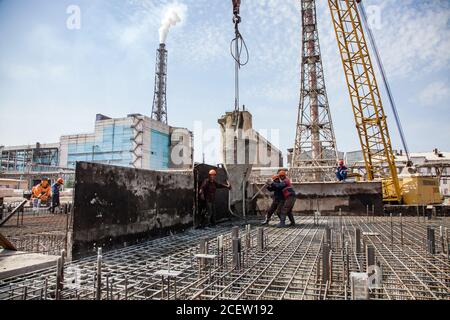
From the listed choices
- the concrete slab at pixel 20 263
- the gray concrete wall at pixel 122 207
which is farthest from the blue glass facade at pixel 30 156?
the concrete slab at pixel 20 263

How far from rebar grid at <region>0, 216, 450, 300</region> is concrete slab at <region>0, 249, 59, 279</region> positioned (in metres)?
0.11

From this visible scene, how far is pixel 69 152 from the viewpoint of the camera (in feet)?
114

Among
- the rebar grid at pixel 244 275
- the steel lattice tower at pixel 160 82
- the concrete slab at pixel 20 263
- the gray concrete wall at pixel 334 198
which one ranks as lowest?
the rebar grid at pixel 244 275

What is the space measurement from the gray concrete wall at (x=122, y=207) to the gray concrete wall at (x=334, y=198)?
5.34m

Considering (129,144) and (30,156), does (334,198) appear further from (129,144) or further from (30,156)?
(30,156)

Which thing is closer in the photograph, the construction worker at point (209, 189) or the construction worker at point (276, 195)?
the construction worker at point (209, 189)

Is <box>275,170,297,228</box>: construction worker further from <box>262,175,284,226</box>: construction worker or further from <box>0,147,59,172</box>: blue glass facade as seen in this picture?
<box>0,147,59,172</box>: blue glass facade

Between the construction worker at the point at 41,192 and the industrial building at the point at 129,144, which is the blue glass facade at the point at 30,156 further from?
the construction worker at the point at 41,192

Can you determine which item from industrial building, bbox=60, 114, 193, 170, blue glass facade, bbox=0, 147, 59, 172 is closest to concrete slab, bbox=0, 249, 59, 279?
industrial building, bbox=60, 114, 193, 170

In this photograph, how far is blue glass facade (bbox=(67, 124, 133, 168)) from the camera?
32.0 meters

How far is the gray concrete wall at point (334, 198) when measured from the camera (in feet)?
34.0
